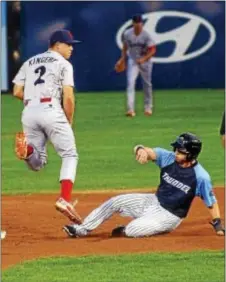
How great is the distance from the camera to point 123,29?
31219 mm

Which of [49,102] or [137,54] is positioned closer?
[49,102]

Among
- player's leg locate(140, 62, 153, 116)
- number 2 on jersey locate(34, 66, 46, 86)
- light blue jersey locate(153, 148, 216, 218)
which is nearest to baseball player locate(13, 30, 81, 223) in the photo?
number 2 on jersey locate(34, 66, 46, 86)

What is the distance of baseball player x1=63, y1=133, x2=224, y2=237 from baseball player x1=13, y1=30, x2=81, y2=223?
0.62 meters

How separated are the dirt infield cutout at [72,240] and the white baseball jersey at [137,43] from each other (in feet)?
34.2

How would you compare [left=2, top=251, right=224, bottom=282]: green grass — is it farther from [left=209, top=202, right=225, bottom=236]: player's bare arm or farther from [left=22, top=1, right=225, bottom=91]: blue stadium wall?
[left=22, top=1, right=225, bottom=91]: blue stadium wall

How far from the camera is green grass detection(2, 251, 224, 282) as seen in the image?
8.89 meters

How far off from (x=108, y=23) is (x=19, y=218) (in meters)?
19.4

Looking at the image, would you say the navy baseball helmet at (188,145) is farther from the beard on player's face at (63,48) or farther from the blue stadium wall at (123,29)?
the blue stadium wall at (123,29)

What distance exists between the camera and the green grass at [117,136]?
15743 millimetres

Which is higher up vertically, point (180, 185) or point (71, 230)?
point (180, 185)

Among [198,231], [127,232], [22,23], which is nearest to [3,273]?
[127,232]

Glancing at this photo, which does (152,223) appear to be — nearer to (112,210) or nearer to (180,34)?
(112,210)

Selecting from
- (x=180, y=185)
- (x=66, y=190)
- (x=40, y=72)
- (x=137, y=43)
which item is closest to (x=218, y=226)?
(x=180, y=185)

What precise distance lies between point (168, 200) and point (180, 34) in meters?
20.7
